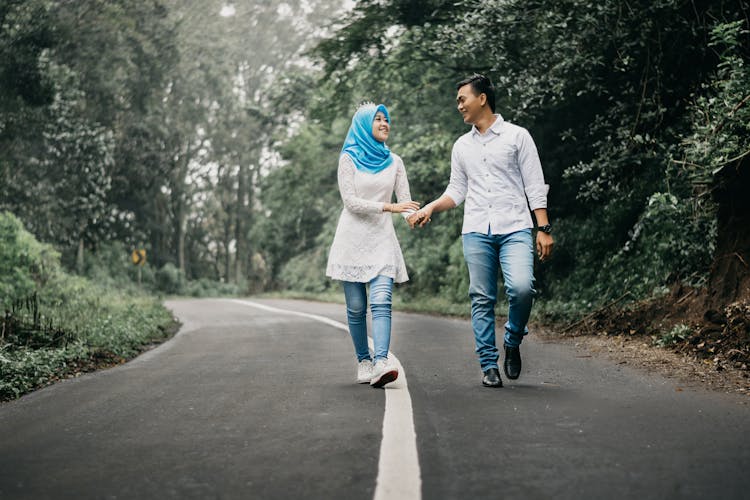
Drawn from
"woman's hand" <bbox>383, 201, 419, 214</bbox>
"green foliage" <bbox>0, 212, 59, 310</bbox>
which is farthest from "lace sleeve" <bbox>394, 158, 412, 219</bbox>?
"green foliage" <bbox>0, 212, 59, 310</bbox>

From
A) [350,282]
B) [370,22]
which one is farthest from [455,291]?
[350,282]

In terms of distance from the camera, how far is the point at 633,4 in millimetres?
9805

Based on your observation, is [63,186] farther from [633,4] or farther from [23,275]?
[633,4]

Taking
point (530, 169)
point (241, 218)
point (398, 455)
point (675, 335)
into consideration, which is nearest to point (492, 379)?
point (530, 169)

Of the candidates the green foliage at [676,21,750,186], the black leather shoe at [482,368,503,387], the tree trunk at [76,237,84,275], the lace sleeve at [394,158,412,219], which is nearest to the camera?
the black leather shoe at [482,368,503,387]

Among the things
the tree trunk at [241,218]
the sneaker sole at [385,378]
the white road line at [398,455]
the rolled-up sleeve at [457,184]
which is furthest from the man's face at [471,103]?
the tree trunk at [241,218]

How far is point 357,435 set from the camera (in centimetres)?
432

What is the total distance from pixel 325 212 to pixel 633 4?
21.3 m

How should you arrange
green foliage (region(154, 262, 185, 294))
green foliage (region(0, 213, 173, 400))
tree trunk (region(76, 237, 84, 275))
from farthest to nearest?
green foliage (region(154, 262, 185, 294)) → tree trunk (region(76, 237, 84, 275)) → green foliage (region(0, 213, 173, 400))

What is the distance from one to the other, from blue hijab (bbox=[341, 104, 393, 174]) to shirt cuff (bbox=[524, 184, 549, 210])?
1221mm

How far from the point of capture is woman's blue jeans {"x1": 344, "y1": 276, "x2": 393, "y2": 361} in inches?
247

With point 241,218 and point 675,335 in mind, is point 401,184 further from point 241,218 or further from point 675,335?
point 241,218

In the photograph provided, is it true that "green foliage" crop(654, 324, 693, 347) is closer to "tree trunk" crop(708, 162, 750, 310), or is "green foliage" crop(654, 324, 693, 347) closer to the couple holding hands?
"tree trunk" crop(708, 162, 750, 310)

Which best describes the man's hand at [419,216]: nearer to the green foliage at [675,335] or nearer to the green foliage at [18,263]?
the green foliage at [675,335]
